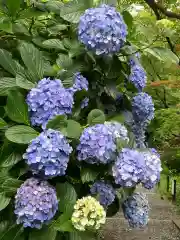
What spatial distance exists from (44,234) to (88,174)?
0.61ft

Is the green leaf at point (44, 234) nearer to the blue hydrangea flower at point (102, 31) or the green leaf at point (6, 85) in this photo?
the green leaf at point (6, 85)

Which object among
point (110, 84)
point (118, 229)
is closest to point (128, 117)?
point (110, 84)

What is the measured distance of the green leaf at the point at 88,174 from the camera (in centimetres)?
109

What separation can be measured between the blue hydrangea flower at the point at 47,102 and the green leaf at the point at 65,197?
0.16m

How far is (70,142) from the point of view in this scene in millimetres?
1086

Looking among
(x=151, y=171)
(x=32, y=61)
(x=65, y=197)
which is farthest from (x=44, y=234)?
(x=32, y=61)

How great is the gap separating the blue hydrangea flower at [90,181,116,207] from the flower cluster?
0.50ft

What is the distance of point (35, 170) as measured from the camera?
988 mm

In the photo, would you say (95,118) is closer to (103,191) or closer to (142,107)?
(103,191)

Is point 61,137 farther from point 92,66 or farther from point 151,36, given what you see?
point 151,36

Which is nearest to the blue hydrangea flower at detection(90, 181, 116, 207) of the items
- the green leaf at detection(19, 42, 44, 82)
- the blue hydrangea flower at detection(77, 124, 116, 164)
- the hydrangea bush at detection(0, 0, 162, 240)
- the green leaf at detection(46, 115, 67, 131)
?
the hydrangea bush at detection(0, 0, 162, 240)

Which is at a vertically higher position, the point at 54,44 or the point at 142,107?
the point at 54,44

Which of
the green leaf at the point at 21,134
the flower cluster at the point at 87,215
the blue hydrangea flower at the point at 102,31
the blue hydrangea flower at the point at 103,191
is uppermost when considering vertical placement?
the blue hydrangea flower at the point at 102,31

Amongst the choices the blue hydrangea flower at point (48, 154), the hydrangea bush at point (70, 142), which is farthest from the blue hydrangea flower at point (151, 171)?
the blue hydrangea flower at point (48, 154)
